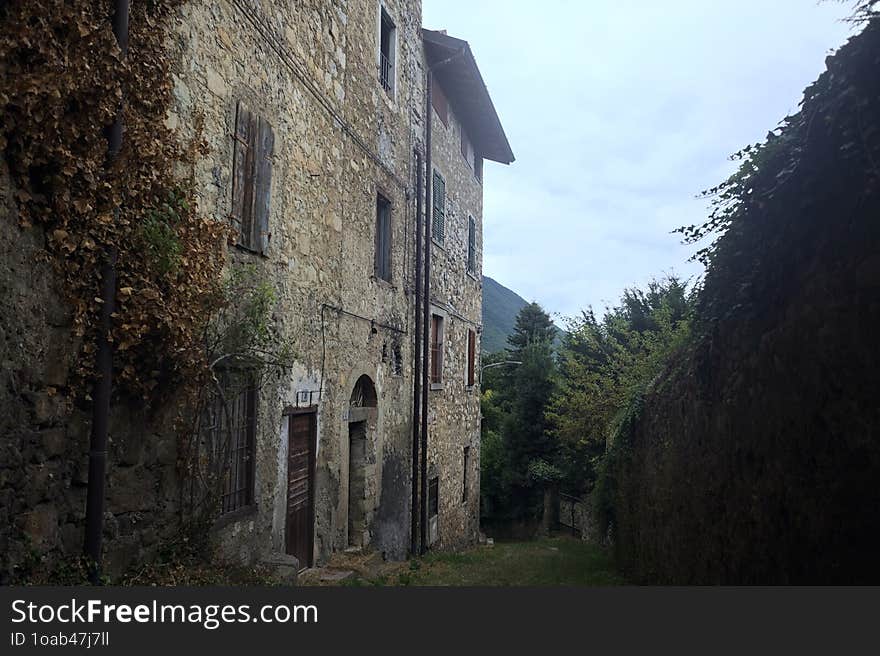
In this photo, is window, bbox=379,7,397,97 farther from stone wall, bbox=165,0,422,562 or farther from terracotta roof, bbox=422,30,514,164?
terracotta roof, bbox=422,30,514,164

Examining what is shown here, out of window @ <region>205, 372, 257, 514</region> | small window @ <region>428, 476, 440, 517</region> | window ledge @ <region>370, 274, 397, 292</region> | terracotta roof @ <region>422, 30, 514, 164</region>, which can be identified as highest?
terracotta roof @ <region>422, 30, 514, 164</region>

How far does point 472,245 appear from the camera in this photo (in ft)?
52.2

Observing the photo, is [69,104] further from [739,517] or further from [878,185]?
[739,517]

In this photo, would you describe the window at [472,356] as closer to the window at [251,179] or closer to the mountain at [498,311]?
the window at [251,179]

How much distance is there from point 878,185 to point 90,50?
159 inches

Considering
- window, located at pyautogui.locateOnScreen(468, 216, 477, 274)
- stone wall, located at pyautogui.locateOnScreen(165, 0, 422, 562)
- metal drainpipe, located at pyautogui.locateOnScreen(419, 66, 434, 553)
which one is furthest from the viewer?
window, located at pyautogui.locateOnScreen(468, 216, 477, 274)

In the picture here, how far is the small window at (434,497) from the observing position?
12.4m

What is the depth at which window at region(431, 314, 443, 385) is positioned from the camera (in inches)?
495

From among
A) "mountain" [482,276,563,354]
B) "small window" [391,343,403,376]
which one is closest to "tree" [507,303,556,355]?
"small window" [391,343,403,376]

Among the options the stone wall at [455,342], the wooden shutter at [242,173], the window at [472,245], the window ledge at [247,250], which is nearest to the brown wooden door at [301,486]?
the window ledge at [247,250]

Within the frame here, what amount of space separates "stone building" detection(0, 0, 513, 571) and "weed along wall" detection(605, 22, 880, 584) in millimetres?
3684

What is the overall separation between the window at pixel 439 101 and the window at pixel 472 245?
8.98 feet

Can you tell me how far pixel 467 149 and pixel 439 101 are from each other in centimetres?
251

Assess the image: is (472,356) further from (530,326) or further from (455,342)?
(530,326)
